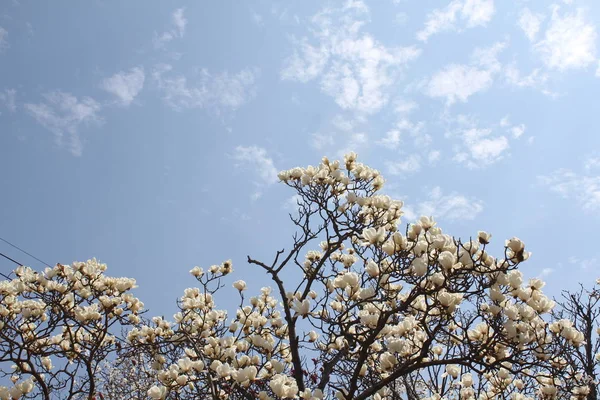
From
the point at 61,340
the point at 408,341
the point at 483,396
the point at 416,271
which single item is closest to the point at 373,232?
the point at 416,271

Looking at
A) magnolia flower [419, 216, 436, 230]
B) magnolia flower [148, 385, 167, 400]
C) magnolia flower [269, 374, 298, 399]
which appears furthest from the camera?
magnolia flower [419, 216, 436, 230]

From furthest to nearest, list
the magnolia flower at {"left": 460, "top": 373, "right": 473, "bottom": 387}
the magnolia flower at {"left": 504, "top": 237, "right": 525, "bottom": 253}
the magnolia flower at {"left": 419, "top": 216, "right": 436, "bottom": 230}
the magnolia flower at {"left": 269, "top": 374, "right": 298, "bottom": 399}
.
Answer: the magnolia flower at {"left": 460, "top": 373, "right": 473, "bottom": 387}, the magnolia flower at {"left": 419, "top": 216, "right": 436, "bottom": 230}, the magnolia flower at {"left": 504, "top": 237, "right": 525, "bottom": 253}, the magnolia flower at {"left": 269, "top": 374, "right": 298, "bottom": 399}

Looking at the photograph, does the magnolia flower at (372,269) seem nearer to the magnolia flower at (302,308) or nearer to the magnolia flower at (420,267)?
the magnolia flower at (420,267)

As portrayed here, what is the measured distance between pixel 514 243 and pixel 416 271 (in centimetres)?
60

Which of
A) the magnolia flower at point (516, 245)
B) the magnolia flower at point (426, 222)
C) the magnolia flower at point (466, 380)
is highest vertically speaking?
the magnolia flower at point (426, 222)

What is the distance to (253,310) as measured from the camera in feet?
15.0

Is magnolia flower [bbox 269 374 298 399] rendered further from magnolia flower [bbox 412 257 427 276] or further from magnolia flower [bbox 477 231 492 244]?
magnolia flower [bbox 477 231 492 244]

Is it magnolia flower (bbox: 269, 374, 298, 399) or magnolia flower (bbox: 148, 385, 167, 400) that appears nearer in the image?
magnolia flower (bbox: 269, 374, 298, 399)

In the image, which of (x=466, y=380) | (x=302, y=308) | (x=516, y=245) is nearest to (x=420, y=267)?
(x=516, y=245)

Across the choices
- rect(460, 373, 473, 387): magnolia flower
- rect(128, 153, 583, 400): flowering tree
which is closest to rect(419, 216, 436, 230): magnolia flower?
rect(128, 153, 583, 400): flowering tree

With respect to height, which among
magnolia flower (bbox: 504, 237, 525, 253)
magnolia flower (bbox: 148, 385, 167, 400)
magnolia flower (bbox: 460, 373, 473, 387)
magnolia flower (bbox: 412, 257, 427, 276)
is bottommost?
magnolia flower (bbox: 148, 385, 167, 400)

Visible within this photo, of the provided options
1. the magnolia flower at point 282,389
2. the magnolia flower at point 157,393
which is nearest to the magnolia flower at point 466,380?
the magnolia flower at point 282,389

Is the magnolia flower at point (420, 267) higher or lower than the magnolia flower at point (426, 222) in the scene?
lower

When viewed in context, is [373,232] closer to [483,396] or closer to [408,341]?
[408,341]
